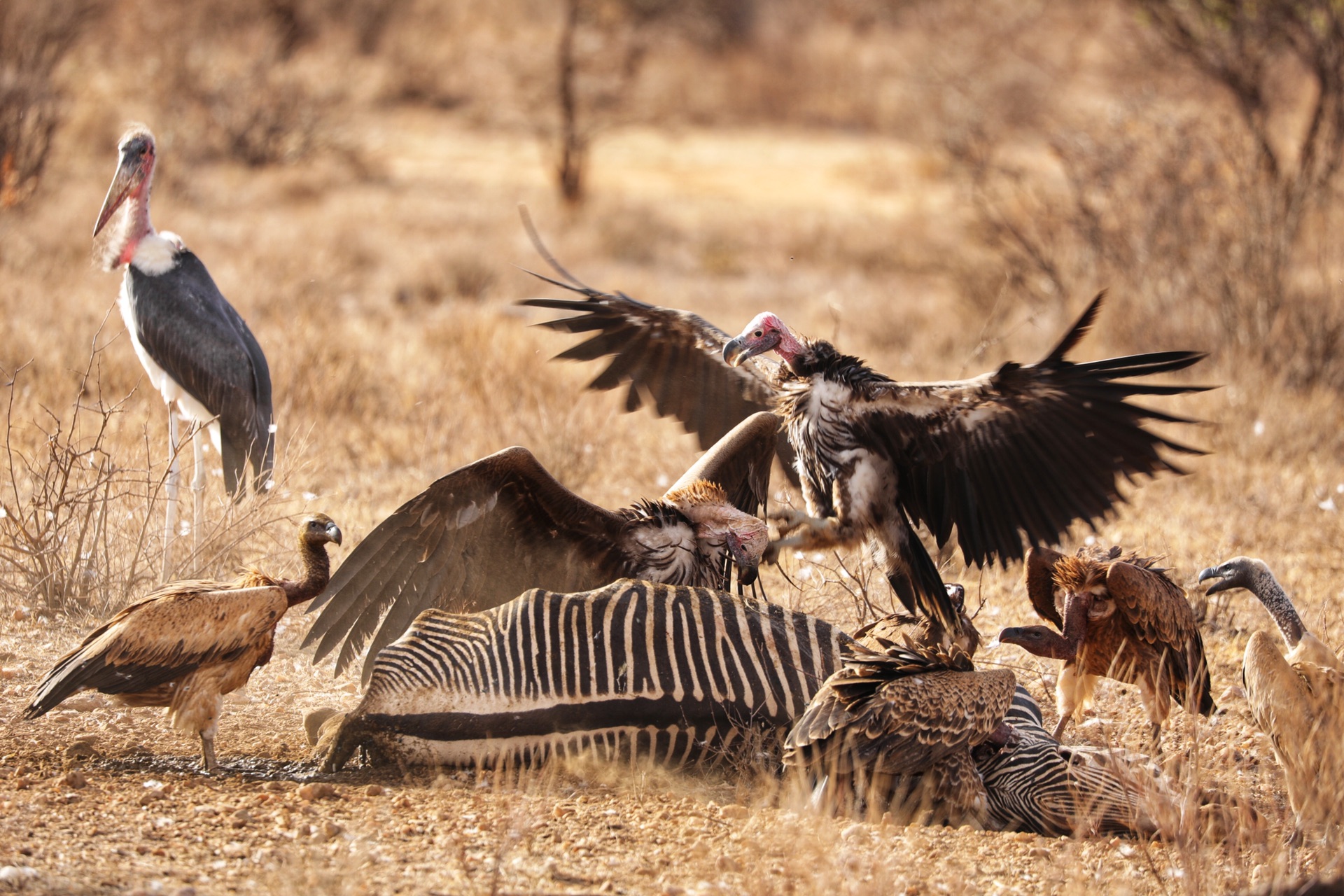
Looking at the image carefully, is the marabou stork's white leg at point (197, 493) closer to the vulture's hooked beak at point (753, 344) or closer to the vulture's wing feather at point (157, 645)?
the vulture's wing feather at point (157, 645)

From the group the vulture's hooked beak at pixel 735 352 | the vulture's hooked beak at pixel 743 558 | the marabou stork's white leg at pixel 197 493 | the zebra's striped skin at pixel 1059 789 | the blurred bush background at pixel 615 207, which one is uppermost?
the blurred bush background at pixel 615 207

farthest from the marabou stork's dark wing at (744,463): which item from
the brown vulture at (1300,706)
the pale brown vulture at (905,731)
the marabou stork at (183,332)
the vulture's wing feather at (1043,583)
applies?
the marabou stork at (183,332)

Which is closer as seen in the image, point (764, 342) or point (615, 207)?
point (764, 342)

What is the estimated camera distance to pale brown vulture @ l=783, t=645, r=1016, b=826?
397cm

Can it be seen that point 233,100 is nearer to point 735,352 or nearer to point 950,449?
point 735,352

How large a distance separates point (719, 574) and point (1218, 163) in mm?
7224

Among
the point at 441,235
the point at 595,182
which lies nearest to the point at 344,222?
the point at 441,235

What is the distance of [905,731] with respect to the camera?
3.99 meters

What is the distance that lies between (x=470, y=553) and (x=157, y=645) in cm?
120

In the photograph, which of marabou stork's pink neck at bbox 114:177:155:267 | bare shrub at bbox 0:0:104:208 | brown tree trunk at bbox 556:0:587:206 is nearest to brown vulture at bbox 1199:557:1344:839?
marabou stork's pink neck at bbox 114:177:155:267

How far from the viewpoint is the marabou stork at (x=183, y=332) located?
20.4 feet

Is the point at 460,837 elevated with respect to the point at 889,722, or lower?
lower

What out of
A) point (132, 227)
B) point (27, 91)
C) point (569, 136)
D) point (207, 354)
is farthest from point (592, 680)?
point (569, 136)

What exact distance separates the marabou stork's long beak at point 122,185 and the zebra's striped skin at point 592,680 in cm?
312
